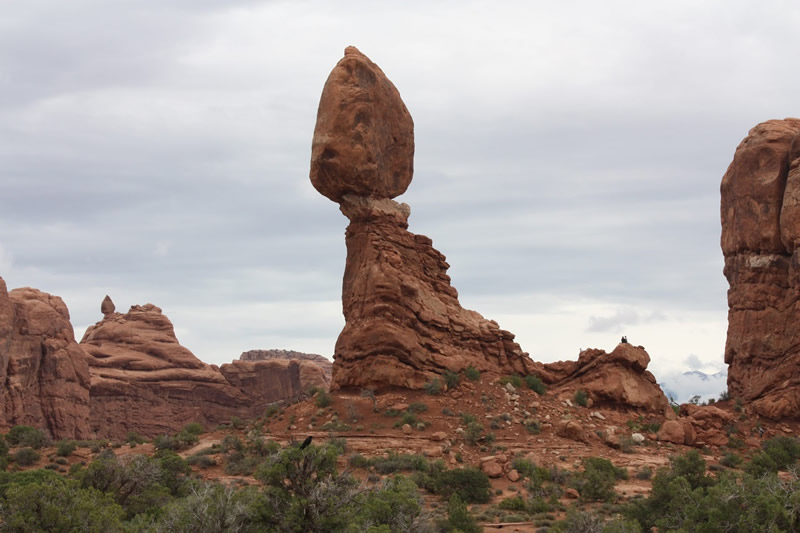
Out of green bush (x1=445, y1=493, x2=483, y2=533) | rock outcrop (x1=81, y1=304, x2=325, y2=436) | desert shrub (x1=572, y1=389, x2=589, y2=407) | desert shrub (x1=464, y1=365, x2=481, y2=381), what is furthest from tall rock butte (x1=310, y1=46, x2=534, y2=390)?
rock outcrop (x1=81, y1=304, x2=325, y2=436)

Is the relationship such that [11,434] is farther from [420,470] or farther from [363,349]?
[420,470]

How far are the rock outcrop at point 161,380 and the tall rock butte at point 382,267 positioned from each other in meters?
32.0

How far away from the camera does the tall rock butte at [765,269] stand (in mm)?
40438

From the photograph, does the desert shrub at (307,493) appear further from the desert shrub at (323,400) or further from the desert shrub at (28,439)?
the desert shrub at (28,439)

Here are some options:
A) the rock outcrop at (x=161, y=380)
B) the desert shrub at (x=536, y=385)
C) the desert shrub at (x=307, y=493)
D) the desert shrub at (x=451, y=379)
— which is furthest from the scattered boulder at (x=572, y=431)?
the rock outcrop at (x=161, y=380)

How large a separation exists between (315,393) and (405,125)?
39.8 feet

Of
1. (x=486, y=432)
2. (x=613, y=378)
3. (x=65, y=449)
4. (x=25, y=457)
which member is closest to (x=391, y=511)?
(x=486, y=432)

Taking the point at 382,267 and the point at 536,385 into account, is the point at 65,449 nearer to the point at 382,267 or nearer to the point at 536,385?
the point at 382,267

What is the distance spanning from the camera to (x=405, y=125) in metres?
42.2

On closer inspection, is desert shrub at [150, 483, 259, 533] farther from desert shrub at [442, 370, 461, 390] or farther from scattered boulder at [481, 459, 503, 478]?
desert shrub at [442, 370, 461, 390]

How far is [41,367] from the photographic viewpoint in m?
57.6

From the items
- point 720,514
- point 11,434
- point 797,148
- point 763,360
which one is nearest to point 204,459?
point 11,434

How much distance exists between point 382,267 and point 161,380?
37169 millimetres

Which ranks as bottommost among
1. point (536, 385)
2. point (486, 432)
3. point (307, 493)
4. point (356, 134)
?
point (307, 493)
